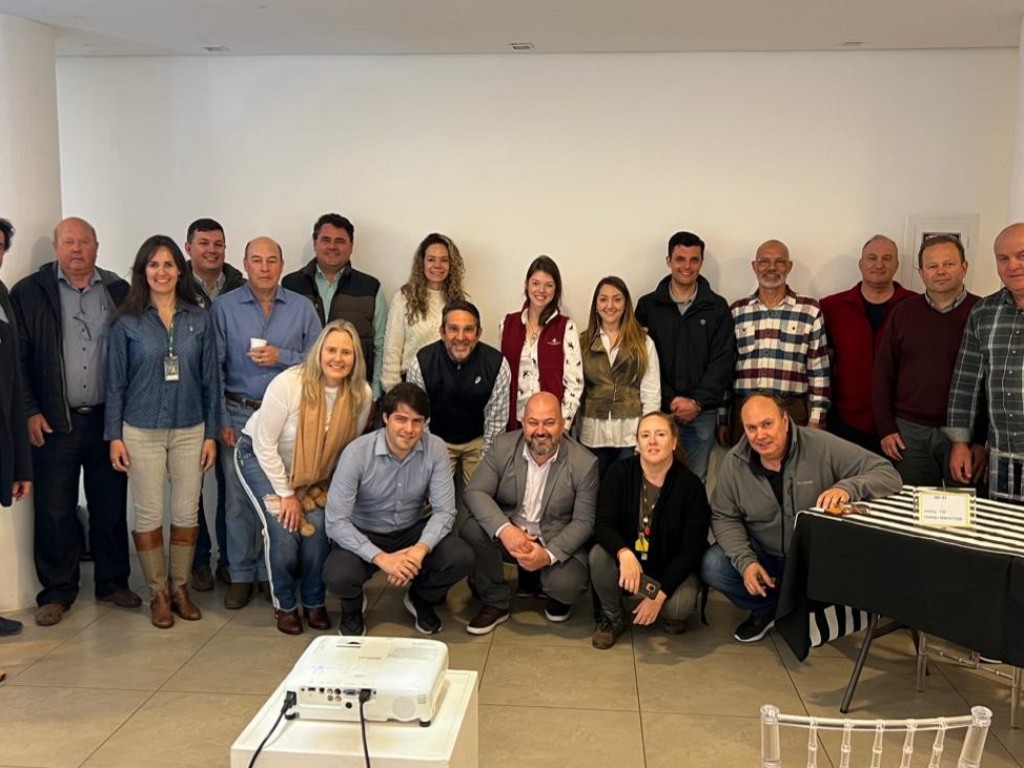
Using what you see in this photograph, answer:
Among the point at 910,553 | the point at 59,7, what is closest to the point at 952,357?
the point at 910,553

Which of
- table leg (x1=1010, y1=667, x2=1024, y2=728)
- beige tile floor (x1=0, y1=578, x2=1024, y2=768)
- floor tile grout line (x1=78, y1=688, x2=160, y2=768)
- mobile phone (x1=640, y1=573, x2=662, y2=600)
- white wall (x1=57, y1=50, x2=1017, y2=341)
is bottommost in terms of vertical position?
floor tile grout line (x1=78, y1=688, x2=160, y2=768)

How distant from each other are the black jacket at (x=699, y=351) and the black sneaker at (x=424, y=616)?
150cm

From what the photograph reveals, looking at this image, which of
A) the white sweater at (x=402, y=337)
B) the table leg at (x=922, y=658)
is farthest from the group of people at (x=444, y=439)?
the table leg at (x=922, y=658)

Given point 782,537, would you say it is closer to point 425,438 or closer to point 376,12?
point 425,438

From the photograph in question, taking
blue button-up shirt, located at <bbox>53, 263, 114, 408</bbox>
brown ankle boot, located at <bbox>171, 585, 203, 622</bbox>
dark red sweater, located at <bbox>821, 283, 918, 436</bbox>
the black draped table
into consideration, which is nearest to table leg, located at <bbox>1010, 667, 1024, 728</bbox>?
the black draped table

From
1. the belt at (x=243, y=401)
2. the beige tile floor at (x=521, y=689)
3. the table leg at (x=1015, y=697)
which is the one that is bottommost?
the beige tile floor at (x=521, y=689)

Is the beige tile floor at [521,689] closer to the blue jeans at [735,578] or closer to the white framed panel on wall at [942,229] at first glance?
the blue jeans at [735,578]

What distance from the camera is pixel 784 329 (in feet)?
14.2

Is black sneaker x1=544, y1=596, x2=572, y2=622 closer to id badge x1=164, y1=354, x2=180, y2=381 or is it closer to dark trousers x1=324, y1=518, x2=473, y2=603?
dark trousers x1=324, y1=518, x2=473, y2=603

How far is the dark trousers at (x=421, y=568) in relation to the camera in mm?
3562

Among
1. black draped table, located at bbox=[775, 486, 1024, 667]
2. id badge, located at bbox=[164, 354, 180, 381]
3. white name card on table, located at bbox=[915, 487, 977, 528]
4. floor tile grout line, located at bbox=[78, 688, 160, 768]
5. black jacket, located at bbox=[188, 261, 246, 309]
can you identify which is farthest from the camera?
black jacket, located at bbox=[188, 261, 246, 309]

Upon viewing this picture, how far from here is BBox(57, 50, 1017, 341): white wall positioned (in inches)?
180

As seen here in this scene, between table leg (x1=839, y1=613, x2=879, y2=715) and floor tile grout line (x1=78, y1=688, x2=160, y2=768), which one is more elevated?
table leg (x1=839, y1=613, x2=879, y2=715)

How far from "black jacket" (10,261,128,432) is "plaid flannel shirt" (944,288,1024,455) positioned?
364cm
